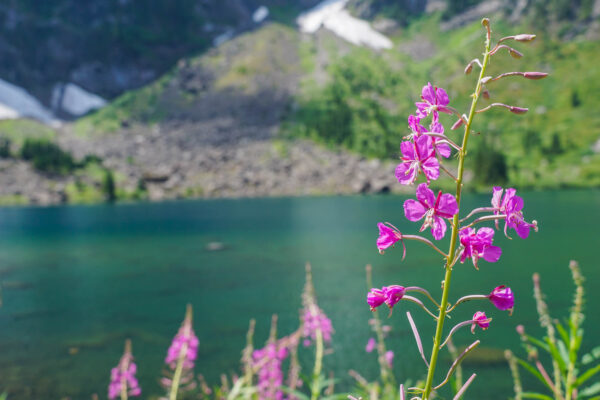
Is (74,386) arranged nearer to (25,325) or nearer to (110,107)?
(25,325)

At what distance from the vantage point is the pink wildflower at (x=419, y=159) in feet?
5.64

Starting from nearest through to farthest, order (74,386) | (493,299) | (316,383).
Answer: (493,299), (316,383), (74,386)

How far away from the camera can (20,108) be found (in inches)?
7470

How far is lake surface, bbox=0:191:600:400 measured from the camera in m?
16.3

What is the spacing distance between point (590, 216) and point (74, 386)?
5299cm

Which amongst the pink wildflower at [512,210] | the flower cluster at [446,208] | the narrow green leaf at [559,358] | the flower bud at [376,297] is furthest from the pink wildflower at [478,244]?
the narrow green leaf at [559,358]

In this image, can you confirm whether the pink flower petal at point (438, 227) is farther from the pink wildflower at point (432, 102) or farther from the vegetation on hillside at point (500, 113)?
the vegetation on hillside at point (500, 113)

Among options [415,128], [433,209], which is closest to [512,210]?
[433,209]

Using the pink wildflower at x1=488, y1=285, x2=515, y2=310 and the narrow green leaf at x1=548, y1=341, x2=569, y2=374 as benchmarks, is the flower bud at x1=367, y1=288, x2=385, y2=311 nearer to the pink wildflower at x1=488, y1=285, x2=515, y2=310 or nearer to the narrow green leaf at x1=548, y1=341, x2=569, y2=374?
the pink wildflower at x1=488, y1=285, x2=515, y2=310

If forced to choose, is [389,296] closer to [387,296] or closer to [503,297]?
[387,296]

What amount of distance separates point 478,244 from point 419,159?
1.20 feet

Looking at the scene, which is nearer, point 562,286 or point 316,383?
point 316,383

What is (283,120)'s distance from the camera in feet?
545

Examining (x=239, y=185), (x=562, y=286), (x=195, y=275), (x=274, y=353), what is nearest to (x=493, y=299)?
(x=274, y=353)
